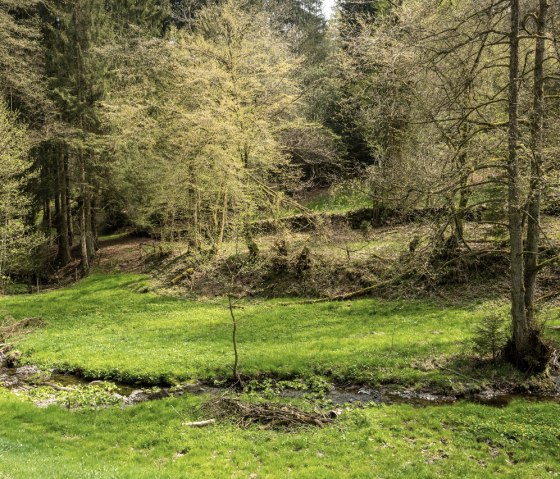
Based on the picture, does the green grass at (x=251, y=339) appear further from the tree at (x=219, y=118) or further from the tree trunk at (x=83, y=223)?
the tree trunk at (x=83, y=223)

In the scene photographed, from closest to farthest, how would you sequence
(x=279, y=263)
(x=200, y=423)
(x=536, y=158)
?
1. (x=536, y=158)
2. (x=200, y=423)
3. (x=279, y=263)

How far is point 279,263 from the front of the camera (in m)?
24.0

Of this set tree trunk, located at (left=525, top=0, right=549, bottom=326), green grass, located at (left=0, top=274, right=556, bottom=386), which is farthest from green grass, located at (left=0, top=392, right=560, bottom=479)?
tree trunk, located at (left=525, top=0, right=549, bottom=326)

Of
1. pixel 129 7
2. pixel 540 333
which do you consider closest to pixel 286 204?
pixel 540 333

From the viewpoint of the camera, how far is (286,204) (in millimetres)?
24375

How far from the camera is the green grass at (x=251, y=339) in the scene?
14.2m

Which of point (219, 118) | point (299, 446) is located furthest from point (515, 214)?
point (219, 118)

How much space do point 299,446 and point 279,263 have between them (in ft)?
47.5

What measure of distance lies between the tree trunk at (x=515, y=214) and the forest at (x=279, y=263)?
0.27 feet

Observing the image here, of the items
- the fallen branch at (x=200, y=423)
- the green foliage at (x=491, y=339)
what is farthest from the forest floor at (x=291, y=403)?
the green foliage at (x=491, y=339)

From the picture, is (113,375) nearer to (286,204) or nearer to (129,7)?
(286,204)

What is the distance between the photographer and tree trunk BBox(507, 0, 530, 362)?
11.4 m

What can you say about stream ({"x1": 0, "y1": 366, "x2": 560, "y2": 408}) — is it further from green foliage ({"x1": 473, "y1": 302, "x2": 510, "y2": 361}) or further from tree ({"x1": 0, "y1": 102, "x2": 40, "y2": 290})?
tree ({"x1": 0, "y1": 102, "x2": 40, "y2": 290})

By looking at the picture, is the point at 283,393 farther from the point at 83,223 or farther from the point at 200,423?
the point at 83,223
